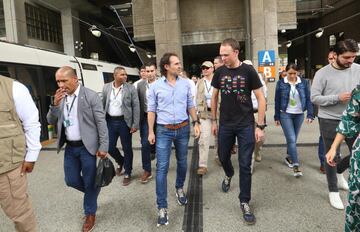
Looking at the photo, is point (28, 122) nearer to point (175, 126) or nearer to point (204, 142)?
point (175, 126)

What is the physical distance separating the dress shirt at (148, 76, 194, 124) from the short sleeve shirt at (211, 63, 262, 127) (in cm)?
50

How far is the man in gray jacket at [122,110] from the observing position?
471cm

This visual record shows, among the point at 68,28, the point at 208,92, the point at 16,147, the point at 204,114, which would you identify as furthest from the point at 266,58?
the point at 68,28

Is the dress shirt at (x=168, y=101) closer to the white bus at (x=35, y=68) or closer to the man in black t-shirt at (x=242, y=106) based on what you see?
the man in black t-shirt at (x=242, y=106)

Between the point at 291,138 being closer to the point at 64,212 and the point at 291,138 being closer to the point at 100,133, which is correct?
the point at 100,133

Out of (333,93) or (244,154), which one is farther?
(333,93)

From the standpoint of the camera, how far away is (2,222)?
3.58 meters

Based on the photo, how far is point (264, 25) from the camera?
48.5 feet

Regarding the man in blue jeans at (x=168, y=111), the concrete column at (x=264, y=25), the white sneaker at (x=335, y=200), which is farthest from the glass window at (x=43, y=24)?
the white sneaker at (x=335, y=200)

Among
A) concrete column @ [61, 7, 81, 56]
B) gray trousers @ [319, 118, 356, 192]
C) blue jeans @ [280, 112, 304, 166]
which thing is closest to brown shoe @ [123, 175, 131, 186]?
blue jeans @ [280, 112, 304, 166]

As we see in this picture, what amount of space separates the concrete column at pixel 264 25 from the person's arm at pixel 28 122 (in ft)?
43.7

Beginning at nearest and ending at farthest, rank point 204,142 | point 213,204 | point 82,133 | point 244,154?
point 82,133 → point 244,154 → point 213,204 → point 204,142

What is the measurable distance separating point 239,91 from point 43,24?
21.5 meters

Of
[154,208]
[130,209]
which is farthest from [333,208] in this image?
[130,209]
